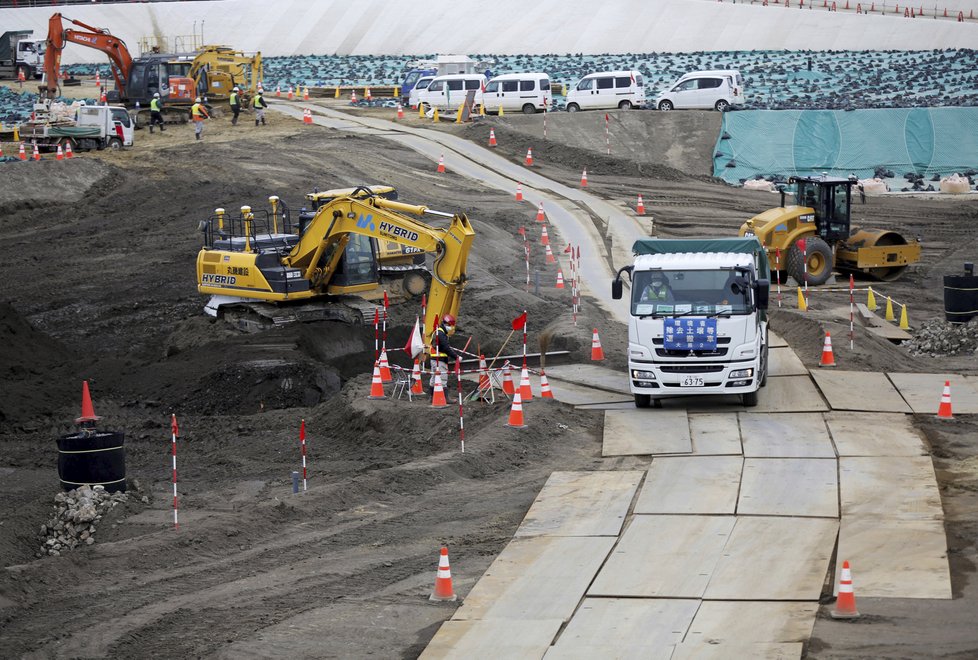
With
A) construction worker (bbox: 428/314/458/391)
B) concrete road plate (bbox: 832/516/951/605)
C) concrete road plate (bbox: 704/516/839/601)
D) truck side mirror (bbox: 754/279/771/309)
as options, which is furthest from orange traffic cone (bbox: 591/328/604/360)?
concrete road plate (bbox: 832/516/951/605)

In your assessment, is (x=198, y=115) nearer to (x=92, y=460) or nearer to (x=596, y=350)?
(x=596, y=350)

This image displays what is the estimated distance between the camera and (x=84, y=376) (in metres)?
25.2

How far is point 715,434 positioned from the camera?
766 inches

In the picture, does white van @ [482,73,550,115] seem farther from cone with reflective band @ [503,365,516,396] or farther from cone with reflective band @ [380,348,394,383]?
cone with reflective band @ [380,348,394,383]

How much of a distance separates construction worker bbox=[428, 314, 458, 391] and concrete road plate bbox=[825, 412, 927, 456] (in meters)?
6.06

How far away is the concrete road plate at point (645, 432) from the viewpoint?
61.9ft

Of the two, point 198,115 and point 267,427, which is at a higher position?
point 198,115

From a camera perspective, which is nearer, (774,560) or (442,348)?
(774,560)

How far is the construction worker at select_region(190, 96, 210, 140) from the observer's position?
46625 mm

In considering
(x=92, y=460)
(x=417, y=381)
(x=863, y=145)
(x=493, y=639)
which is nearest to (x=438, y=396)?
(x=417, y=381)

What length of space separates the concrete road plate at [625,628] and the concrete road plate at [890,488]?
371 cm

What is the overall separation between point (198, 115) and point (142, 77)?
5854mm

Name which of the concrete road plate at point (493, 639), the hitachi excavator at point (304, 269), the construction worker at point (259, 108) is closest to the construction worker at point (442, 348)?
the hitachi excavator at point (304, 269)

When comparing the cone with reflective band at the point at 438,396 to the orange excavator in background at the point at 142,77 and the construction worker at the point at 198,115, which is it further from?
the orange excavator in background at the point at 142,77
